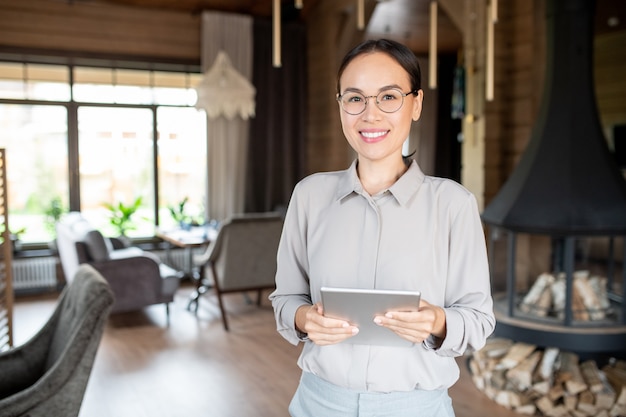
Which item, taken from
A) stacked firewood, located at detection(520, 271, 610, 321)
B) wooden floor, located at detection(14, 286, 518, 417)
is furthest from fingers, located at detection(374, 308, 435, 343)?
stacked firewood, located at detection(520, 271, 610, 321)

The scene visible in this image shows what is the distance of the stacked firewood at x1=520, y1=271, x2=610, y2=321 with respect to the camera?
3.42 meters

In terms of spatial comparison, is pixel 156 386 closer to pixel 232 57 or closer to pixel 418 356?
pixel 418 356

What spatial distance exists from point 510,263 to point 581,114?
38.8 inches

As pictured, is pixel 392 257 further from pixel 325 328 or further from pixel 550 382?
pixel 550 382

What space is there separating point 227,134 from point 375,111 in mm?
6137

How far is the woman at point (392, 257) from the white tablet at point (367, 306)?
0.11 ft

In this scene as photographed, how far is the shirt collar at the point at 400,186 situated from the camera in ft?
3.82

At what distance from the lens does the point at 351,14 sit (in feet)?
22.6

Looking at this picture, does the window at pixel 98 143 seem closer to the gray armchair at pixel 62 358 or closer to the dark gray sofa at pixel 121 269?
the dark gray sofa at pixel 121 269

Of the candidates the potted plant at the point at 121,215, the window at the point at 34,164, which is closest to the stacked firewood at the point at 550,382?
the potted plant at the point at 121,215

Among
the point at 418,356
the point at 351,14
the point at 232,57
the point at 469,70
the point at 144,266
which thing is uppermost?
the point at 351,14

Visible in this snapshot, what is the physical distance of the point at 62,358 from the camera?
2020 millimetres

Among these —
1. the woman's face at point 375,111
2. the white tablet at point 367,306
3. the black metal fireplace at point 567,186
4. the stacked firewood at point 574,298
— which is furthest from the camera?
the stacked firewood at point 574,298

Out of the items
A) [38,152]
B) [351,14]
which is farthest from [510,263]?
[38,152]
